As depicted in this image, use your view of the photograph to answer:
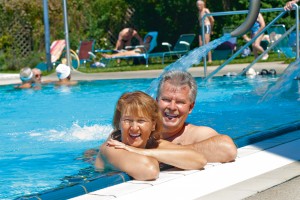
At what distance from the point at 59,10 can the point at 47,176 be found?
21031 millimetres

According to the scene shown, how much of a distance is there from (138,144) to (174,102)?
43cm

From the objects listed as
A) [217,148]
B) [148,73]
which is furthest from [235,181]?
[148,73]

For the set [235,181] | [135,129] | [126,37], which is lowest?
[126,37]

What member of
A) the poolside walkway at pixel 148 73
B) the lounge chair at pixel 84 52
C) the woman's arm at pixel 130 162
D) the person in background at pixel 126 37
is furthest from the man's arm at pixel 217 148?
the person in background at pixel 126 37

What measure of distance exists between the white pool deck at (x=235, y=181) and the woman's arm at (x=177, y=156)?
53 millimetres

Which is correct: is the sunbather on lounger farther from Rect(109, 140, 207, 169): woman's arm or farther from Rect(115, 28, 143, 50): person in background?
Rect(109, 140, 207, 169): woman's arm

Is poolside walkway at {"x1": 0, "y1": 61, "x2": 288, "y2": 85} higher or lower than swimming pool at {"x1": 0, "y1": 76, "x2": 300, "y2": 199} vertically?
lower

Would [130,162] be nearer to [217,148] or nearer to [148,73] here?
[217,148]

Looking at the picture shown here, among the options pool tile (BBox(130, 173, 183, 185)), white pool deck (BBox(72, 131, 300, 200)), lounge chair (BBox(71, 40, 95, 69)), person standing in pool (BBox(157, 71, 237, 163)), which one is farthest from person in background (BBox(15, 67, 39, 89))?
pool tile (BBox(130, 173, 183, 185))

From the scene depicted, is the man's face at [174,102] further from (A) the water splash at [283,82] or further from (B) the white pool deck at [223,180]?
(A) the water splash at [283,82]

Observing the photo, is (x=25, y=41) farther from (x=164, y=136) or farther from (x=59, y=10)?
(x=164, y=136)

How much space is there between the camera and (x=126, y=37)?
2252 centimetres

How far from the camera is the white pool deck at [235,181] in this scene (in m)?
4.26

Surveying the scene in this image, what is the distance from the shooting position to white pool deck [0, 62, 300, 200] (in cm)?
426
